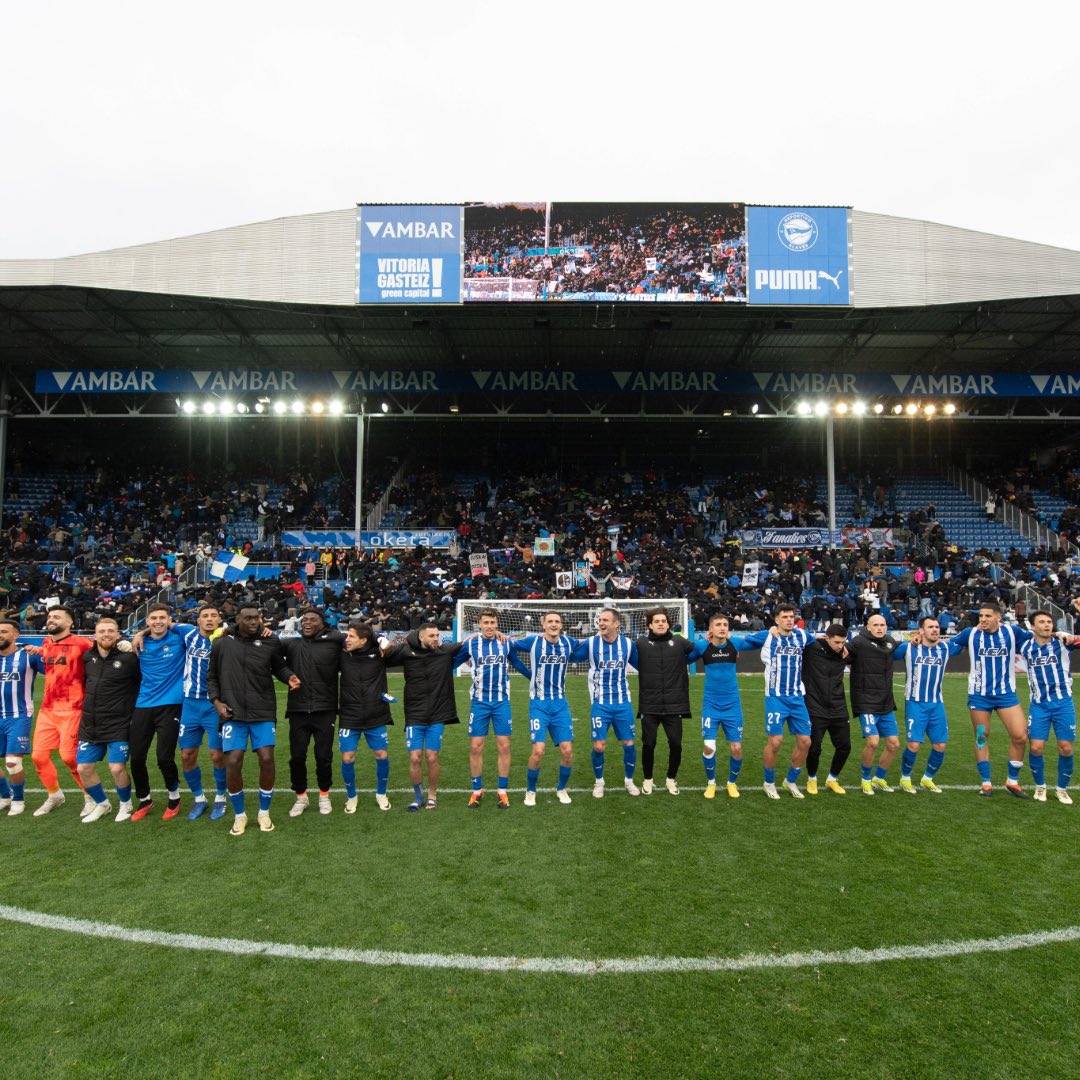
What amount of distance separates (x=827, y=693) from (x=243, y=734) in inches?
218

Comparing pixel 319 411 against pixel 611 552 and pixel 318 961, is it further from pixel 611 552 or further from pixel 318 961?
pixel 318 961

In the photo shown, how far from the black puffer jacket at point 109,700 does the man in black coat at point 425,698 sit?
232 centimetres

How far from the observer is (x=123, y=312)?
2155 cm

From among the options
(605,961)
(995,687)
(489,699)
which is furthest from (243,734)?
(995,687)

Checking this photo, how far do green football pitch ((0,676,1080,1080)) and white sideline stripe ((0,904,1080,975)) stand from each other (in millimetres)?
17

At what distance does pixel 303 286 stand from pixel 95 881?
1776 centimetres

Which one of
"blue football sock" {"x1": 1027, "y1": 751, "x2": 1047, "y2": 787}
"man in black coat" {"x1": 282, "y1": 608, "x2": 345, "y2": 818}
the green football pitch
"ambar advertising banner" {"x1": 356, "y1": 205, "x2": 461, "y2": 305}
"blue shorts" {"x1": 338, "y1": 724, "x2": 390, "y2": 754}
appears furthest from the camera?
"ambar advertising banner" {"x1": 356, "y1": 205, "x2": 461, "y2": 305}

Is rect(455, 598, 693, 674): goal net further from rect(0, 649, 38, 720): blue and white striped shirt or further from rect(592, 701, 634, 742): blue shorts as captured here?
rect(0, 649, 38, 720): blue and white striped shirt

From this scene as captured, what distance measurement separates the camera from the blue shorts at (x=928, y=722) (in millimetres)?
7259

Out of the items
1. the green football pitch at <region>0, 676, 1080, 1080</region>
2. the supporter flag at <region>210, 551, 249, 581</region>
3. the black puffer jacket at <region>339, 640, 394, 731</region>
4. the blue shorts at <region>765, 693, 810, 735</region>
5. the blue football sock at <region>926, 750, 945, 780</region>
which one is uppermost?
the supporter flag at <region>210, 551, 249, 581</region>

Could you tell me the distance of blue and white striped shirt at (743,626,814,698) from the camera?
723 centimetres

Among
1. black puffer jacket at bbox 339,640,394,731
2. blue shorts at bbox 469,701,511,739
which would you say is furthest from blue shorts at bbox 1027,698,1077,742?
black puffer jacket at bbox 339,640,394,731

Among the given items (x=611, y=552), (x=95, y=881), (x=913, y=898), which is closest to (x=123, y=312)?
(x=611, y=552)

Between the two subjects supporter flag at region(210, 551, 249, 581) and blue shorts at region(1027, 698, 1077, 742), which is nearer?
blue shorts at region(1027, 698, 1077, 742)
